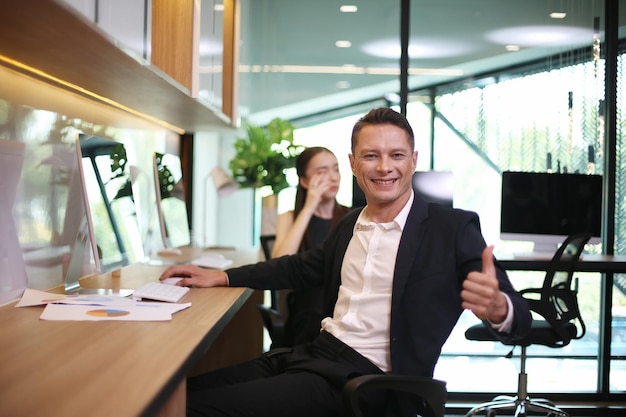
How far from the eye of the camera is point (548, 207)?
5.12 metres

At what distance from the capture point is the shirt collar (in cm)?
232

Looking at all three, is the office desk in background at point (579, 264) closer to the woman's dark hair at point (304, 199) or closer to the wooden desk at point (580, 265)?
the wooden desk at point (580, 265)

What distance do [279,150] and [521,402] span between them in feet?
7.99

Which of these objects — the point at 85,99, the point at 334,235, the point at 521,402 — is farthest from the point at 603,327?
the point at 85,99

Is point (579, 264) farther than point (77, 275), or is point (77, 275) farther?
point (579, 264)

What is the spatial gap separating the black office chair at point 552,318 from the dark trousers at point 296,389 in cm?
215

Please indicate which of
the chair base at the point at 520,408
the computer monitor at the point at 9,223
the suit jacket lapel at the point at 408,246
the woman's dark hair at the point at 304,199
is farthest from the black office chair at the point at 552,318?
the computer monitor at the point at 9,223

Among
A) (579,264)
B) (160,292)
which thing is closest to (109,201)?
(160,292)

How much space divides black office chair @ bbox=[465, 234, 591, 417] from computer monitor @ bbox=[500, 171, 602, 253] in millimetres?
614

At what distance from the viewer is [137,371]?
1.45 meters

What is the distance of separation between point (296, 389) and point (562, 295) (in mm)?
2800

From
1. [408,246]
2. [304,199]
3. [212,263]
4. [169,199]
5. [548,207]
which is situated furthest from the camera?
[548,207]

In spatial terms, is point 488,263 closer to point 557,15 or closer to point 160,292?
point 160,292

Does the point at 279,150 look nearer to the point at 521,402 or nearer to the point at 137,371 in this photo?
the point at 521,402
